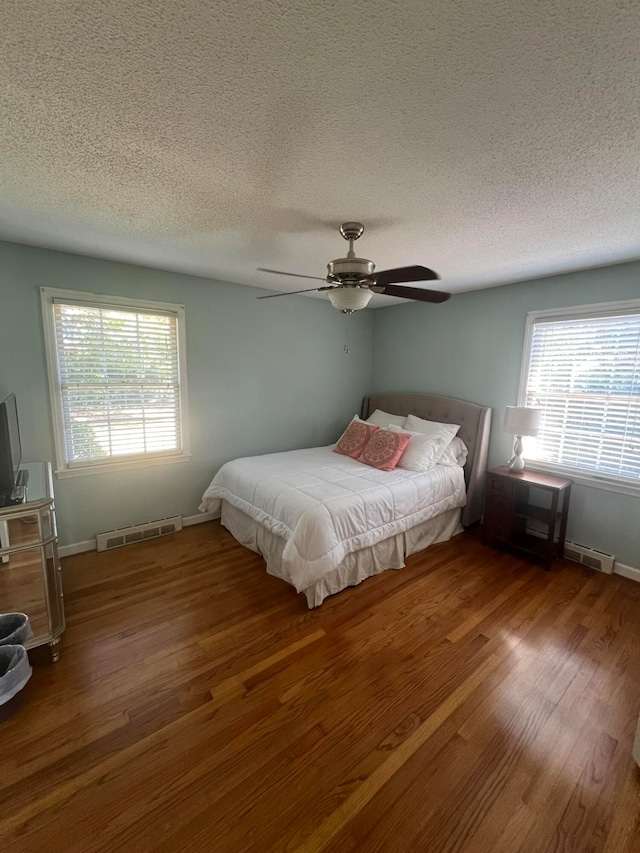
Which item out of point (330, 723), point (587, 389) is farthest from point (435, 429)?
point (330, 723)

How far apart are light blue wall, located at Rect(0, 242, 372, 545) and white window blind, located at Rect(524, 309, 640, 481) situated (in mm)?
2193

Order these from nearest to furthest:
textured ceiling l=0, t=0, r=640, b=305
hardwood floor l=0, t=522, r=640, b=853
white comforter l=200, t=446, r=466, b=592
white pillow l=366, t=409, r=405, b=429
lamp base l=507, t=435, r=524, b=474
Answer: textured ceiling l=0, t=0, r=640, b=305, hardwood floor l=0, t=522, r=640, b=853, white comforter l=200, t=446, r=466, b=592, lamp base l=507, t=435, r=524, b=474, white pillow l=366, t=409, r=405, b=429

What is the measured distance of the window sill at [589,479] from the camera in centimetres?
276

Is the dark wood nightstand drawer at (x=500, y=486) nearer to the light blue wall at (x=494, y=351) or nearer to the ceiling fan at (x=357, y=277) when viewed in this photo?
the light blue wall at (x=494, y=351)

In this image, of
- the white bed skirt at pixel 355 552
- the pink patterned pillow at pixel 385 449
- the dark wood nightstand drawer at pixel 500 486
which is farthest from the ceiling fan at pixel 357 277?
the dark wood nightstand drawer at pixel 500 486

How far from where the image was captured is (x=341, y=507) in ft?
8.08

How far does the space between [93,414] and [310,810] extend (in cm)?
292

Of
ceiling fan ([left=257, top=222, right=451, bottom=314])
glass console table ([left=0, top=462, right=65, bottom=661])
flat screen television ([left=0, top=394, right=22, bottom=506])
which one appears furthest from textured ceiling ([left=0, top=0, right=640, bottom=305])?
glass console table ([left=0, top=462, right=65, bottom=661])

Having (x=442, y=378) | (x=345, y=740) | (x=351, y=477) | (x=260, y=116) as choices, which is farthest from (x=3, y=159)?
(x=442, y=378)

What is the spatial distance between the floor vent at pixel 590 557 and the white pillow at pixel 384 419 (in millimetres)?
1936

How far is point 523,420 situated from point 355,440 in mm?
1587

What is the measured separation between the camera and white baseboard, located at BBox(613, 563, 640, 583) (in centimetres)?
274

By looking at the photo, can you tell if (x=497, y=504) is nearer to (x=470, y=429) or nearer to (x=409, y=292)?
(x=470, y=429)

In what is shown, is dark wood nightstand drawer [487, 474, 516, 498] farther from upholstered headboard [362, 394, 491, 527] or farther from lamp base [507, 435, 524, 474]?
upholstered headboard [362, 394, 491, 527]
